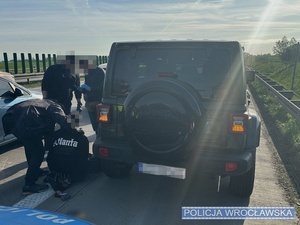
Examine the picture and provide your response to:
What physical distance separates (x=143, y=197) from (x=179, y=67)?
1.74m

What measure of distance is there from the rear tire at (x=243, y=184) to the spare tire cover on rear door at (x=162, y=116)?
104 centimetres

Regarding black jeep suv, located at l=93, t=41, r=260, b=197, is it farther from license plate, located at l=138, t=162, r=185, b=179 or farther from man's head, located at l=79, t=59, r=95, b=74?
man's head, located at l=79, t=59, r=95, b=74

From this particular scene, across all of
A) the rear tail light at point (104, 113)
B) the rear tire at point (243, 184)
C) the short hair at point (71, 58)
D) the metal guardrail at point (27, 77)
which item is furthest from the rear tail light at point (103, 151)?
the metal guardrail at point (27, 77)

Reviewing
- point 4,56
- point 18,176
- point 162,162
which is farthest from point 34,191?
point 4,56

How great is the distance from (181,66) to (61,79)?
8.99ft

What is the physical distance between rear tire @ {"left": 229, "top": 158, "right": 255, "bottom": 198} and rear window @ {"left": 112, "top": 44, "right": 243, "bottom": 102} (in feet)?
3.72

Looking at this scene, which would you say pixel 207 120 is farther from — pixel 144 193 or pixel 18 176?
pixel 18 176

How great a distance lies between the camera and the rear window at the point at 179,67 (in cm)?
365

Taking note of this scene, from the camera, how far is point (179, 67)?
3.82 meters

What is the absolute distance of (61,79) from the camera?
5.71 meters

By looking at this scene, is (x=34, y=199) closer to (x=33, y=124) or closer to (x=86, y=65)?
(x=33, y=124)

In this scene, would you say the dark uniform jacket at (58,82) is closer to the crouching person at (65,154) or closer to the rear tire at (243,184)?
the crouching person at (65,154)

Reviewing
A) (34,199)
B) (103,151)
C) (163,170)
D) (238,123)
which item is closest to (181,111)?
(238,123)

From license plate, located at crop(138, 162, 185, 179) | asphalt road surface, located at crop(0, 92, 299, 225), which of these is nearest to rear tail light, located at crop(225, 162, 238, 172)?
asphalt road surface, located at crop(0, 92, 299, 225)
